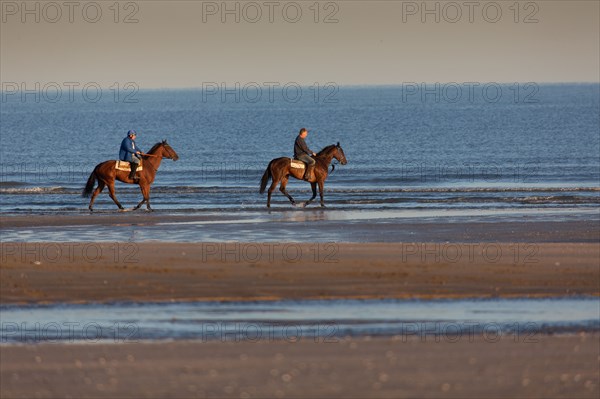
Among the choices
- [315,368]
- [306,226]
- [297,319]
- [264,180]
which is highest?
[264,180]

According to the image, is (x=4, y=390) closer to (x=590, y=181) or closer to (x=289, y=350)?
(x=289, y=350)

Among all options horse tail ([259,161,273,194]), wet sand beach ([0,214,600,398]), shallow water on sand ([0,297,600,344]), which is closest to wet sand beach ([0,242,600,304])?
wet sand beach ([0,214,600,398])

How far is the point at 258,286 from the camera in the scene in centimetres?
1459

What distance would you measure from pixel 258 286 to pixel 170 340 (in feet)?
10.4

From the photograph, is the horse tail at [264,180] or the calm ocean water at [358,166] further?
the calm ocean water at [358,166]

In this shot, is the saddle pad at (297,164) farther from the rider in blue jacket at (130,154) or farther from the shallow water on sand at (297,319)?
the shallow water on sand at (297,319)

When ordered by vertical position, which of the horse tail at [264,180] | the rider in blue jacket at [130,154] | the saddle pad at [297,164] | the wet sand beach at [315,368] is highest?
the rider in blue jacket at [130,154]

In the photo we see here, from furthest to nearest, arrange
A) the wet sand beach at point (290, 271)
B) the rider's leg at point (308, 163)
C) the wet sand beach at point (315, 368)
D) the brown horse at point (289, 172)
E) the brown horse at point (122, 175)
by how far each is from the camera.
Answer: the rider's leg at point (308, 163), the brown horse at point (289, 172), the brown horse at point (122, 175), the wet sand beach at point (290, 271), the wet sand beach at point (315, 368)

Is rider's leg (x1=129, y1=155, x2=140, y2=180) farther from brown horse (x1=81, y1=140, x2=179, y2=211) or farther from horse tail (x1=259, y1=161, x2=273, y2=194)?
horse tail (x1=259, y1=161, x2=273, y2=194)

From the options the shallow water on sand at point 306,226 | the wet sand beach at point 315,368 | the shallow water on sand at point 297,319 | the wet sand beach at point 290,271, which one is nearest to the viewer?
the wet sand beach at point 315,368

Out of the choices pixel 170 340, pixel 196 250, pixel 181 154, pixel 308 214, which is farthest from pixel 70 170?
pixel 170 340

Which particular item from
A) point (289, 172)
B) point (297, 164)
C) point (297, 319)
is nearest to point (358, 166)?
point (289, 172)

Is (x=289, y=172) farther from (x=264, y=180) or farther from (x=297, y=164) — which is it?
(x=264, y=180)

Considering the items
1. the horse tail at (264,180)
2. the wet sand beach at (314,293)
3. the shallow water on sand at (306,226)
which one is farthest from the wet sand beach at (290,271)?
the horse tail at (264,180)
